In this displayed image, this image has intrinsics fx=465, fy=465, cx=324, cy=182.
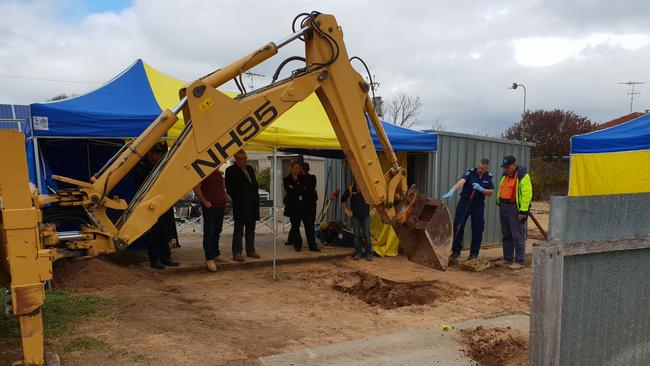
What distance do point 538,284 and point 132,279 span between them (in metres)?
5.58

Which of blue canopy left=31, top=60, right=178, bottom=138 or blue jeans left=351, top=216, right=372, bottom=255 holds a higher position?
blue canopy left=31, top=60, right=178, bottom=138

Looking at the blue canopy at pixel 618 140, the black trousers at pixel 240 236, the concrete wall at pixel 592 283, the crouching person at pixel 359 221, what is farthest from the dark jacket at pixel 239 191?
the blue canopy at pixel 618 140

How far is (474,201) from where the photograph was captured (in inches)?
340

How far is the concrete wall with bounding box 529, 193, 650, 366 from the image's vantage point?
2.84m

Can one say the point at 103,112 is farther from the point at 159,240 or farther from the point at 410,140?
the point at 410,140

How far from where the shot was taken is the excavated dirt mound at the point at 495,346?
13.9 ft

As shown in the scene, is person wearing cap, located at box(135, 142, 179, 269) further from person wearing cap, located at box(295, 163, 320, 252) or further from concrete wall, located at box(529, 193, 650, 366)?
concrete wall, located at box(529, 193, 650, 366)

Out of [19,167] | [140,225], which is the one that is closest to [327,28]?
[140,225]

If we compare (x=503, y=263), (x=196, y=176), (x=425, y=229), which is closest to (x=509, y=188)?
(x=503, y=263)

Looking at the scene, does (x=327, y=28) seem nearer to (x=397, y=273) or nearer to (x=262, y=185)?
(x=397, y=273)

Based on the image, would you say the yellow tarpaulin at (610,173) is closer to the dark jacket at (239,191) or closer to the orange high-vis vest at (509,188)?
the orange high-vis vest at (509,188)

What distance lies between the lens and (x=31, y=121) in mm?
5918

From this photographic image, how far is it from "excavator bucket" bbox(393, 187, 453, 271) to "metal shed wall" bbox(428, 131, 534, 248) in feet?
13.4

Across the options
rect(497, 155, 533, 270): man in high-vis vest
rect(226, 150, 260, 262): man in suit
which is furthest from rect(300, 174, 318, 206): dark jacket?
rect(497, 155, 533, 270): man in high-vis vest
